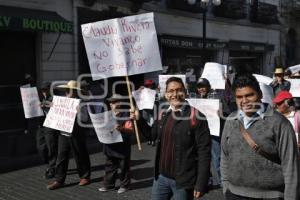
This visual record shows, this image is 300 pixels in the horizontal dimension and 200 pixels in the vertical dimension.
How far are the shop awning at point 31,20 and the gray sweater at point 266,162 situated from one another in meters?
9.46

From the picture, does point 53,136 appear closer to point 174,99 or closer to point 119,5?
point 174,99

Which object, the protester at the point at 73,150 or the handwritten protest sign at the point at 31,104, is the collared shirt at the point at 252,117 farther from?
the handwritten protest sign at the point at 31,104

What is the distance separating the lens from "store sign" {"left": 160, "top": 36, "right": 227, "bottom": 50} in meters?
18.4

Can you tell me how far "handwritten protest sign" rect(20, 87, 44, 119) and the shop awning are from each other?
368 cm

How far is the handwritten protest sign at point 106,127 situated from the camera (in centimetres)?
662

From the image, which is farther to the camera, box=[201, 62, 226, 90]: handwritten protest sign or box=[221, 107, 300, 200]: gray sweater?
box=[201, 62, 226, 90]: handwritten protest sign

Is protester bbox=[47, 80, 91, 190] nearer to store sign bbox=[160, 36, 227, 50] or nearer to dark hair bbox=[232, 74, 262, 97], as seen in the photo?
dark hair bbox=[232, 74, 262, 97]

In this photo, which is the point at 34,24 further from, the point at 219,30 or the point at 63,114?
the point at 219,30

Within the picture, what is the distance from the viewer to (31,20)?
474 inches

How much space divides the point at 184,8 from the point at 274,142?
57.1ft

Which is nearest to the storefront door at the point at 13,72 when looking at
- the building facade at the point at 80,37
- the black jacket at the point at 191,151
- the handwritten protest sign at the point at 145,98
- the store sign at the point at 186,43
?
the building facade at the point at 80,37

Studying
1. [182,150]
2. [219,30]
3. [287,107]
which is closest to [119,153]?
[287,107]

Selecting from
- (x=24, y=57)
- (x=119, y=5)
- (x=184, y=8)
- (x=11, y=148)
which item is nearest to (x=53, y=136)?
(x=11, y=148)

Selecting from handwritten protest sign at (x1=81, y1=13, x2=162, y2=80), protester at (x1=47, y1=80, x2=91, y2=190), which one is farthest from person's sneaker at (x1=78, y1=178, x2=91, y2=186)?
handwritten protest sign at (x1=81, y1=13, x2=162, y2=80)
